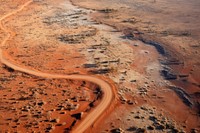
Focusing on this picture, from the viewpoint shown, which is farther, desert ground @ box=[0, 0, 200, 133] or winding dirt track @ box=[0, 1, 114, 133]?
desert ground @ box=[0, 0, 200, 133]

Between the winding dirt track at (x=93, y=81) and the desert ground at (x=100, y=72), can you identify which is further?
the desert ground at (x=100, y=72)

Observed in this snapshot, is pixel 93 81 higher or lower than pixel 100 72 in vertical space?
lower

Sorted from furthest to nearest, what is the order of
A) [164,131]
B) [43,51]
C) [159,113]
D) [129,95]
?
[43,51]
[129,95]
[159,113]
[164,131]

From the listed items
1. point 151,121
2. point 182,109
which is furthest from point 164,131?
point 182,109

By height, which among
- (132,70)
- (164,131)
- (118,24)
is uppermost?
(118,24)

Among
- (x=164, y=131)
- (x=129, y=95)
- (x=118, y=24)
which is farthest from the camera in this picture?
(x=118, y=24)

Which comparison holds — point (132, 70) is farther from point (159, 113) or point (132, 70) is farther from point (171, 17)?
point (171, 17)

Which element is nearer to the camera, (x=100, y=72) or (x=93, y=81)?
(x=93, y=81)

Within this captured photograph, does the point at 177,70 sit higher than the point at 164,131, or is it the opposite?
the point at 177,70
